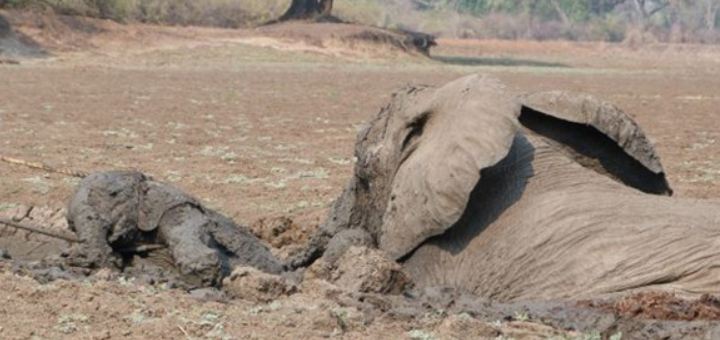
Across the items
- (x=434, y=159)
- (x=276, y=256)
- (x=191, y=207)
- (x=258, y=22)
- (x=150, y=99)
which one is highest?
(x=434, y=159)

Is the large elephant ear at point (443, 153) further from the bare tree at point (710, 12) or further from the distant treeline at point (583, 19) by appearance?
the bare tree at point (710, 12)

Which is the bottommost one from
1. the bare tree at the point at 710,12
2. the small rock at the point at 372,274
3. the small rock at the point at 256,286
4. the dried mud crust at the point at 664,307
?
the bare tree at the point at 710,12

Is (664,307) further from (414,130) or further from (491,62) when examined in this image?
(491,62)

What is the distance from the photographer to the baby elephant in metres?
6.97

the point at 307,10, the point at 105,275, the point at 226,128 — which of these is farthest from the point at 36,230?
the point at 307,10

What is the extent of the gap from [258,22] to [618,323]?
2045 inches

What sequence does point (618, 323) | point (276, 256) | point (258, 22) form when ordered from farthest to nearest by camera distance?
1. point (258, 22)
2. point (276, 256)
3. point (618, 323)

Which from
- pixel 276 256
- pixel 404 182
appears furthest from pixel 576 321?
pixel 276 256

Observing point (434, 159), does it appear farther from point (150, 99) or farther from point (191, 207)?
point (150, 99)

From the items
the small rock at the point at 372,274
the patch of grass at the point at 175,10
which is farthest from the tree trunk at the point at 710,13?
the small rock at the point at 372,274

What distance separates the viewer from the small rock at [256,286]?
6.40 meters

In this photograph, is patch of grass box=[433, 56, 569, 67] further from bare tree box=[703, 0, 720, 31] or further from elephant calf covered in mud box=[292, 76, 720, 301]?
bare tree box=[703, 0, 720, 31]

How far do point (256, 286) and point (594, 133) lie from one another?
1866 mm

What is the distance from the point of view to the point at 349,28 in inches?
1937
